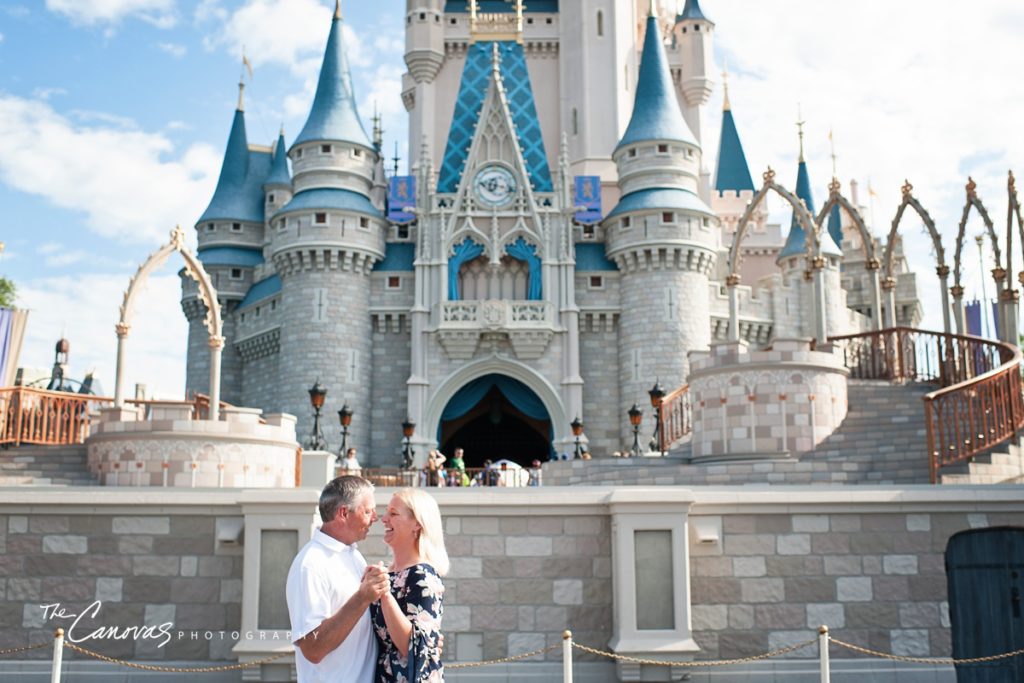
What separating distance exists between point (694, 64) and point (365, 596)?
115 ft

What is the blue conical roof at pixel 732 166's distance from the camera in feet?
139

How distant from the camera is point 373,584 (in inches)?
154

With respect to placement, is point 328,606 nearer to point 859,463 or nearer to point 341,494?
point 341,494

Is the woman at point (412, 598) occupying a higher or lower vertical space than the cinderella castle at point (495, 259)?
lower

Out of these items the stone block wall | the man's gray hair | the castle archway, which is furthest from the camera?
the castle archway

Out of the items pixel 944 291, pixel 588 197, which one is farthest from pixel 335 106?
pixel 944 291

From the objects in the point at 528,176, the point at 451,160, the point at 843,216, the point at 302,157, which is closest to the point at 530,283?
the point at 528,176

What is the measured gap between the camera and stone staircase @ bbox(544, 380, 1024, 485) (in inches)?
521

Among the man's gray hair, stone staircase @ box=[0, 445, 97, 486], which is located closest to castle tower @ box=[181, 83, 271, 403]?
stone staircase @ box=[0, 445, 97, 486]

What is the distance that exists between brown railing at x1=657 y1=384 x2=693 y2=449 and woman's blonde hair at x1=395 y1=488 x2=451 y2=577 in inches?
576

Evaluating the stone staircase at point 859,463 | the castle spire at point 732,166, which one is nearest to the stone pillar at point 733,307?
the stone staircase at point 859,463

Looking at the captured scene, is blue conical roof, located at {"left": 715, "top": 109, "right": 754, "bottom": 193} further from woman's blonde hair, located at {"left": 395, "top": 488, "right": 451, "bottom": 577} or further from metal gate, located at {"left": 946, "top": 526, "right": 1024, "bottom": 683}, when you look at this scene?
woman's blonde hair, located at {"left": 395, "top": 488, "right": 451, "bottom": 577}

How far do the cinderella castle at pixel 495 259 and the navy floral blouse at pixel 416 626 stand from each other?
79.1ft

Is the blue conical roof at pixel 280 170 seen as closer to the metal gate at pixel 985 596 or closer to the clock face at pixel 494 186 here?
the clock face at pixel 494 186
